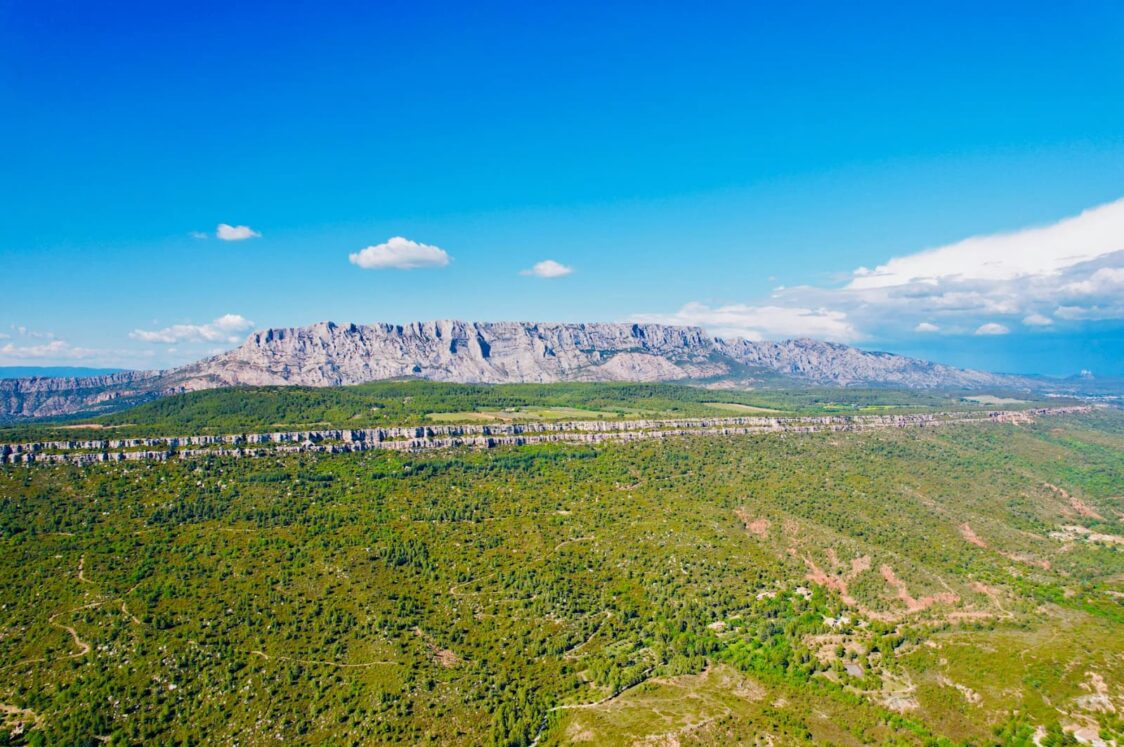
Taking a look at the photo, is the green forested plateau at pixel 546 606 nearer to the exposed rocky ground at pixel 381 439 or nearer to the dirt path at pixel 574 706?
the dirt path at pixel 574 706

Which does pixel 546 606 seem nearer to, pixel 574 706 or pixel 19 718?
pixel 574 706

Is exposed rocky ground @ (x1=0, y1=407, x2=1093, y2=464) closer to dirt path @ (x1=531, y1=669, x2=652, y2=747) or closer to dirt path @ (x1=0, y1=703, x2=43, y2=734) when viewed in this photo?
dirt path @ (x1=0, y1=703, x2=43, y2=734)

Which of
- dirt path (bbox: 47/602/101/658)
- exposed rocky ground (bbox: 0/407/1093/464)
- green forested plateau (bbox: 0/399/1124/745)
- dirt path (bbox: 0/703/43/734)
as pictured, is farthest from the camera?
exposed rocky ground (bbox: 0/407/1093/464)

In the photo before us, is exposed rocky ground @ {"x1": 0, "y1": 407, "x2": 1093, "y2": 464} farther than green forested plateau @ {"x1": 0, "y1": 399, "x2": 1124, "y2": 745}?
Yes

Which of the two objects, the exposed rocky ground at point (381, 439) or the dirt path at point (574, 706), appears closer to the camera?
the dirt path at point (574, 706)

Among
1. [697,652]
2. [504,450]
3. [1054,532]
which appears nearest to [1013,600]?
[1054,532]

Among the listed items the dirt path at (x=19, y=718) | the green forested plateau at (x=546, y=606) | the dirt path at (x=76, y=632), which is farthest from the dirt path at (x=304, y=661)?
the dirt path at (x=19, y=718)

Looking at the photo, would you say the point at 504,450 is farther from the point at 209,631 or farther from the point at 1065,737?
the point at 1065,737

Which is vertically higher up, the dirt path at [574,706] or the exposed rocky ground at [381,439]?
the exposed rocky ground at [381,439]

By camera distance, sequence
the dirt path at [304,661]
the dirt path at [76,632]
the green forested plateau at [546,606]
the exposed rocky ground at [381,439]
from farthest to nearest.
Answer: the exposed rocky ground at [381,439], the dirt path at [304,661], the dirt path at [76,632], the green forested plateau at [546,606]

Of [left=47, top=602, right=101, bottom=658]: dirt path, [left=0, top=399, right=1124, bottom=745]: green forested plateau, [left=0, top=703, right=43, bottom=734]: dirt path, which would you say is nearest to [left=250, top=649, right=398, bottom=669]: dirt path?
[left=0, top=399, right=1124, bottom=745]: green forested plateau
